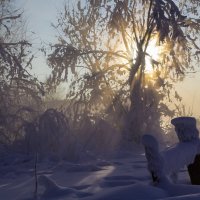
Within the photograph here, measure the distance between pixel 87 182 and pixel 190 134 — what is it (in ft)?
6.63

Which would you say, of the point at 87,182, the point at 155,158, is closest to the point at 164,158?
the point at 155,158

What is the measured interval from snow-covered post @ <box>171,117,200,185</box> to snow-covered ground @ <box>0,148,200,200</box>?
277 mm

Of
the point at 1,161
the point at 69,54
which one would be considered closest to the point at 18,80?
the point at 69,54

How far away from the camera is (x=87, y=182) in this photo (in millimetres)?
7102

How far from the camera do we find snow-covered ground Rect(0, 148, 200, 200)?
16.0 feet

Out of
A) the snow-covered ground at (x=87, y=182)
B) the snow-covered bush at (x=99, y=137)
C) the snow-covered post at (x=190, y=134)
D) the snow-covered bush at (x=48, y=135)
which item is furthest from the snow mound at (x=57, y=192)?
the snow-covered bush at (x=99, y=137)

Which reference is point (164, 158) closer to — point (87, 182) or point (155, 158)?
point (155, 158)

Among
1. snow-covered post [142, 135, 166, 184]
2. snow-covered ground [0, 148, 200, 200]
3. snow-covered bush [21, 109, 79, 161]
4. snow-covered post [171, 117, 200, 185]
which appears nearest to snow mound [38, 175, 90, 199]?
snow-covered ground [0, 148, 200, 200]

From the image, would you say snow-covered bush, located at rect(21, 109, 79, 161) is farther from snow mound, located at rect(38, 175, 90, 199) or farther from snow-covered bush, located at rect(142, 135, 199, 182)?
snow-covered bush, located at rect(142, 135, 199, 182)

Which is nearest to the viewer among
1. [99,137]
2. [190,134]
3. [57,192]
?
[57,192]

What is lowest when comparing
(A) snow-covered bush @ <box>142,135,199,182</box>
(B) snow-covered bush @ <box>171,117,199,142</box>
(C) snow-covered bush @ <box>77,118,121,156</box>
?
(A) snow-covered bush @ <box>142,135,199,182</box>

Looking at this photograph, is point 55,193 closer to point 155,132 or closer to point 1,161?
point 1,161

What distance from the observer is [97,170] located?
9000mm

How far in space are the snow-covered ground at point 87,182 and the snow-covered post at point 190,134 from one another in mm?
277
